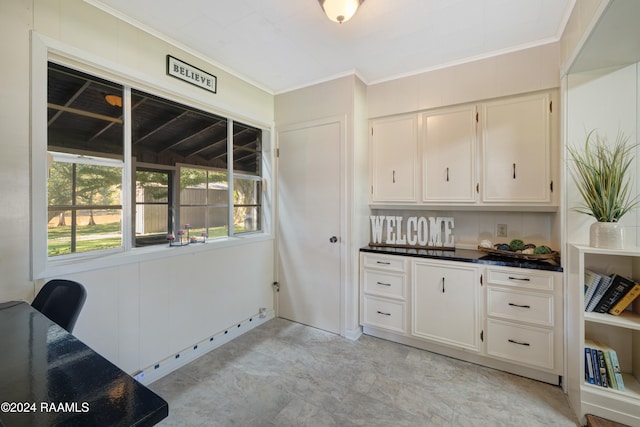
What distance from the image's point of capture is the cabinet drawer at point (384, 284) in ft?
8.85

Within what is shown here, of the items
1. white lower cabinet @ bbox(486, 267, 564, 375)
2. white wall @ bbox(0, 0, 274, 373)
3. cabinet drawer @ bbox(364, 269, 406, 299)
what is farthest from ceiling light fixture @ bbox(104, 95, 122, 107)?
white lower cabinet @ bbox(486, 267, 564, 375)

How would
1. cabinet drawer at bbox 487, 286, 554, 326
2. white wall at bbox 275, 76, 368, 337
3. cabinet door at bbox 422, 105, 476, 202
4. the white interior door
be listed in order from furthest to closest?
the white interior door < white wall at bbox 275, 76, 368, 337 < cabinet door at bbox 422, 105, 476, 202 < cabinet drawer at bbox 487, 286, 554, 326

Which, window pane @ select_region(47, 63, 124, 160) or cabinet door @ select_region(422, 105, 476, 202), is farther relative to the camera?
cabinet door @ select_region(422, 105, 476, 202)

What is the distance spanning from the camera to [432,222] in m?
2.86

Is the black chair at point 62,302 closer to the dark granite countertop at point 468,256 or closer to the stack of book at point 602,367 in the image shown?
the dark granite countertop at point 468,256

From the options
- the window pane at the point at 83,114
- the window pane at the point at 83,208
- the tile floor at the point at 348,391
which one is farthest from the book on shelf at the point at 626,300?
the window pane at the point at 83,114

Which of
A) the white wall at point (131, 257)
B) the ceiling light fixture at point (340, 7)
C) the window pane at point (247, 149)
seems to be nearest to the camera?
the white wall at point (131, 257)

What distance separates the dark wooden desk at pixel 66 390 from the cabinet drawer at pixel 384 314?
2.38 metres

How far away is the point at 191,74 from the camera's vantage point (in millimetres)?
2414


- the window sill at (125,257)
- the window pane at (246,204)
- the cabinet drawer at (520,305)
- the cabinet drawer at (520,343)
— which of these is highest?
the window pane at (246,204)

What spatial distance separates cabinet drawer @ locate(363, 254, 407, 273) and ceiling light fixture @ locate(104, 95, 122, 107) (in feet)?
8.01

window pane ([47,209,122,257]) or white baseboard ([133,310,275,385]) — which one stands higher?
window pane ([47,209,122,257])

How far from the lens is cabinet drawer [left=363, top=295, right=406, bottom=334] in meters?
2.69

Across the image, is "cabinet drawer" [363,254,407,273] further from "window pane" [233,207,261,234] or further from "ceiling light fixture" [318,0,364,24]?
"ceiling light fixture" [318,0,364,24]
